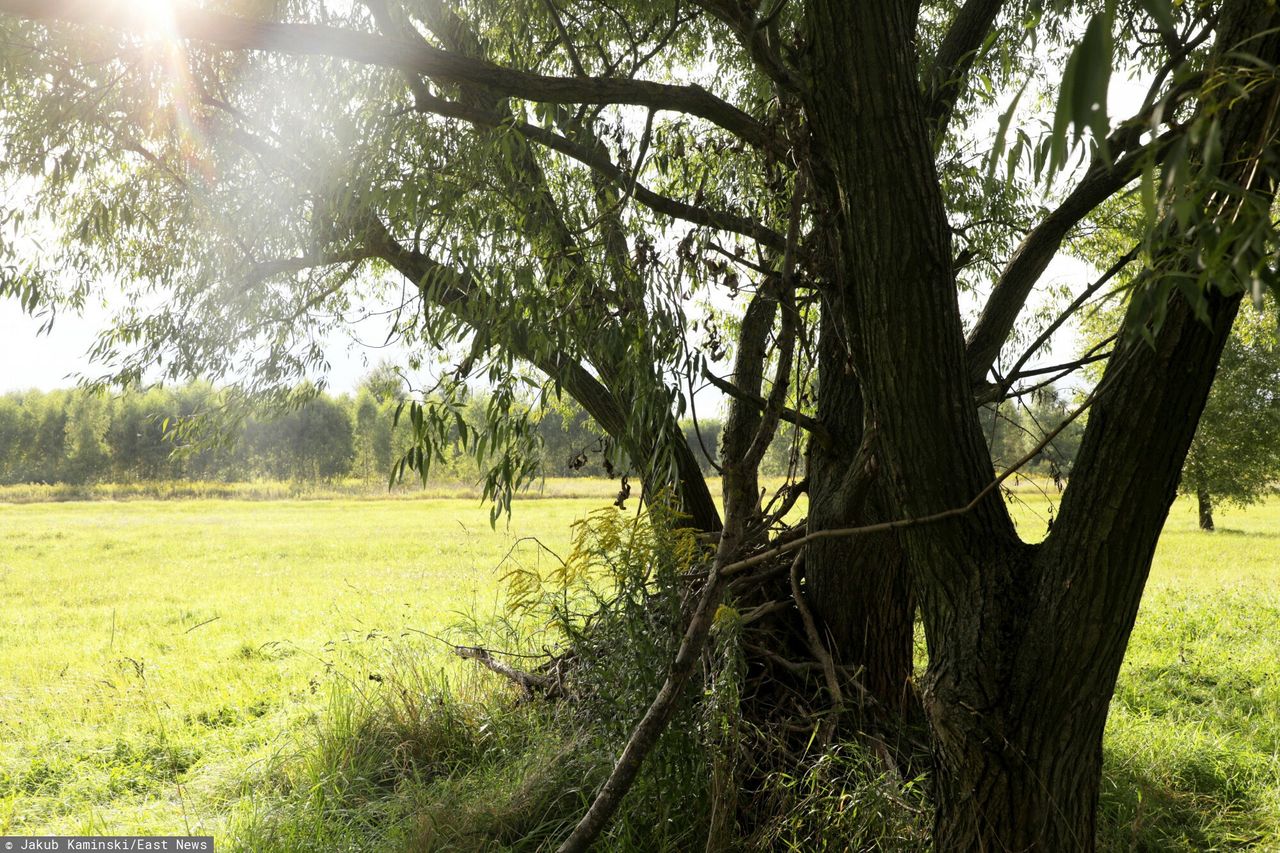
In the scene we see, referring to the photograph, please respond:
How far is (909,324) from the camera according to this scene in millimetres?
2152

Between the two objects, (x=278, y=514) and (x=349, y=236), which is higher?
(x=349, y=236)

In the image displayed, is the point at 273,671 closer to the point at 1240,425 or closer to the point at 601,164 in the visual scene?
the point at 601,164

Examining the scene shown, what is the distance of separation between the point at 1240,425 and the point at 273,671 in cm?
1712

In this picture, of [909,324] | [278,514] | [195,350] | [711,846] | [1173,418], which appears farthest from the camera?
[278,514]

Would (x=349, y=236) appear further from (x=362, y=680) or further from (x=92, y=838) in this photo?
(x=92, y=838)

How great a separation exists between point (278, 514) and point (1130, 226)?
75.1 feet

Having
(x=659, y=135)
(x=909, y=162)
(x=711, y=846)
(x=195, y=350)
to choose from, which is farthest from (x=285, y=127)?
(x=711, y=846)

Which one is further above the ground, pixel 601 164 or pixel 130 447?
pixel 601 164

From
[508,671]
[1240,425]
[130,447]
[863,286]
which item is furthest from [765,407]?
[130,447]

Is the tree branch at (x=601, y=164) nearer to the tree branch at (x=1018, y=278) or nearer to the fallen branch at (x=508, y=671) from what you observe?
the tree branch at (x=1018, y=278)

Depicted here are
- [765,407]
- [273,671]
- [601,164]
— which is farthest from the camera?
[273,671]

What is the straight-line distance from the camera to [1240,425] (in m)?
16.3

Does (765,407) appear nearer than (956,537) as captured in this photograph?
No

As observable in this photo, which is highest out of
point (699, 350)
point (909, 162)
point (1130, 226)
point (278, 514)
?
point (1130, 226)
